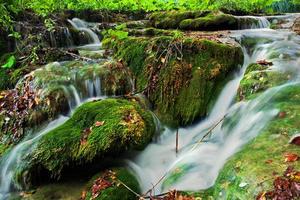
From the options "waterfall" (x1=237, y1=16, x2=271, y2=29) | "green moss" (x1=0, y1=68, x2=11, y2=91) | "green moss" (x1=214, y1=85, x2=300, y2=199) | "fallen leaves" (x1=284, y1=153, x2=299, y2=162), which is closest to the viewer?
"green moss" (x1=214, y1=85, x2=300, y2=199)

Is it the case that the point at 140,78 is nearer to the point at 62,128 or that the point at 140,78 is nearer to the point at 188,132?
the point at 188,132

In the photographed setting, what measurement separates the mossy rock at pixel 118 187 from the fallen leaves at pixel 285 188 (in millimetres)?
1616

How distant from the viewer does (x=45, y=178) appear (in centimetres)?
448

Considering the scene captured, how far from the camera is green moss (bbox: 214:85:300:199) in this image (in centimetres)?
292

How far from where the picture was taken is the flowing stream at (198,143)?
3994mm

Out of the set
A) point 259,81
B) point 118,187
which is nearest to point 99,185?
point 118,187

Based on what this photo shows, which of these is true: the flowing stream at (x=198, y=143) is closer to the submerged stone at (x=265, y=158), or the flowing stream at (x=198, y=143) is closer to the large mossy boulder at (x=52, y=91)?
the large mossy boulder at (x=52, y=91)

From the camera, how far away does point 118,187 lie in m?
3.90

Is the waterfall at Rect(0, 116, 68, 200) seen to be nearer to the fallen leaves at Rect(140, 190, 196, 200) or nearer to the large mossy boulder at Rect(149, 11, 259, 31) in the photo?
the fallen leaves at Rect(140, 190, 196, 200)

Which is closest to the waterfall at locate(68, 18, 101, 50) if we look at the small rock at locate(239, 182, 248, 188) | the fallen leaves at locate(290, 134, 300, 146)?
the fallen leaves at locate(290, 134, 300, 146)

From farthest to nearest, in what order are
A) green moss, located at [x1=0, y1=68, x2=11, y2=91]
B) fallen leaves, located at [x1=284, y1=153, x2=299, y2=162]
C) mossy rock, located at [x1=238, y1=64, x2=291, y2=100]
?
green moss, located at [x1=0, y1=68, x2=11, y2=91]
mossy rock, located at [x1=238, y1=64, x2=291, y2=100]
fallen leaves, located at [x1=284, y1=153, x2=299, y2=162]

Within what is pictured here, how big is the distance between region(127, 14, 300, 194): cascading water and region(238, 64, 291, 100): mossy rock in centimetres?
15

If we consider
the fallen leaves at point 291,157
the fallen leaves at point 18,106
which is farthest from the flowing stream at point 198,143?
the fallen leaves at point 291,157

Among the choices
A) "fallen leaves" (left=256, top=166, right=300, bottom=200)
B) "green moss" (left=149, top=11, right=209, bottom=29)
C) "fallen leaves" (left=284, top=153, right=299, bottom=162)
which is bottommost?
"fallen leaves" (left=256, top=166, right=300, bottom=200)
